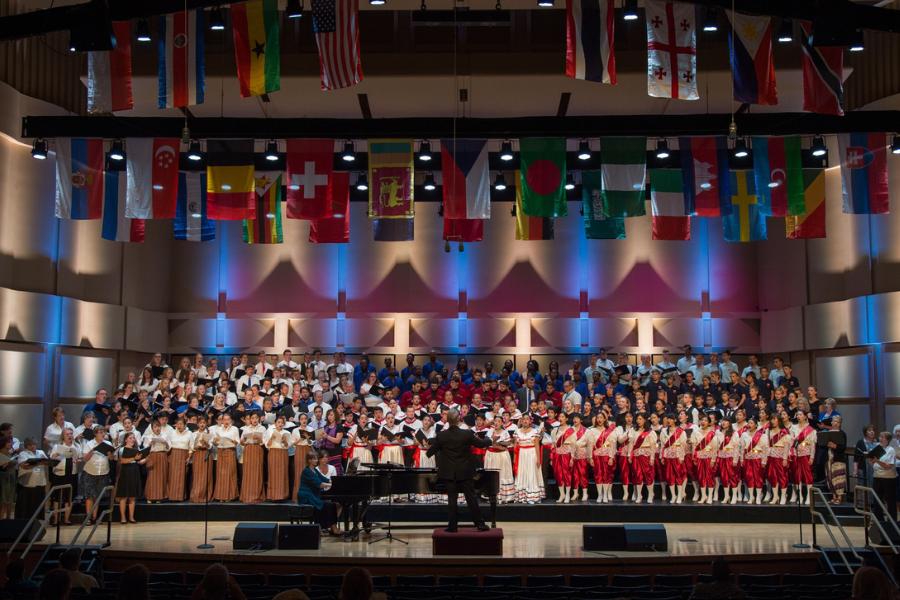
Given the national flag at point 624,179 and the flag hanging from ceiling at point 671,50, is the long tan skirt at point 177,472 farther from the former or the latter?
the flag hanging from ceiling at point 671,50

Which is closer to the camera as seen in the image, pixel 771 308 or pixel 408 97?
pixel 408 97

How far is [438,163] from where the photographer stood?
58.1 feet

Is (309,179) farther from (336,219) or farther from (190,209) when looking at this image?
(190,209)

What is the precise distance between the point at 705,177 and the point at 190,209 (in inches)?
387

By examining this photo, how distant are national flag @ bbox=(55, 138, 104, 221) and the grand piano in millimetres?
6974

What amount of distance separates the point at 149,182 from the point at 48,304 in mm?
4727

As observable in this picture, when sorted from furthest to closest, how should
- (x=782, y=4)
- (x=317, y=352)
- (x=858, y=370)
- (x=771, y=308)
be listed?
(x=771, y=308), (x=317, y=352), (x=858, y=370), (x=782, y=4)

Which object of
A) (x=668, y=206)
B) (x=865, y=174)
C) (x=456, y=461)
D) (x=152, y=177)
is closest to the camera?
(x=456, y=461)

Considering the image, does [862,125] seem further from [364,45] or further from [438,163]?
[364,45]

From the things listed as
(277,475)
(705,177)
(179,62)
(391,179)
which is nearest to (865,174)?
(705,177)

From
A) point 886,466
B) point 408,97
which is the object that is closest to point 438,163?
point 408,97

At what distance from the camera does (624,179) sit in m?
15.0

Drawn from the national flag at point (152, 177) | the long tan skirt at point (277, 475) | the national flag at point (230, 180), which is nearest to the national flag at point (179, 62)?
the national flag at point (152, 177)

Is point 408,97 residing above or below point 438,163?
above
